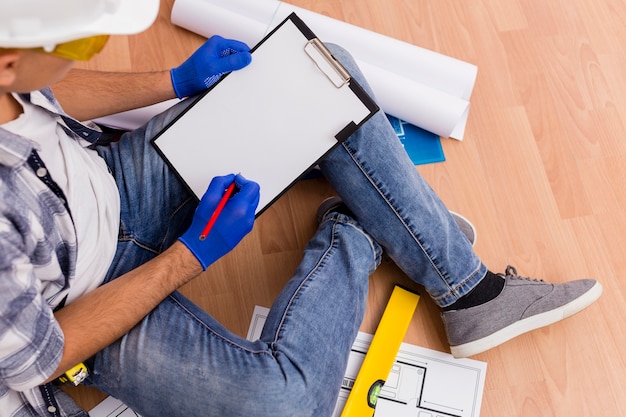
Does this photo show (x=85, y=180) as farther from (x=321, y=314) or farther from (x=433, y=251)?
(x=433, y=251)

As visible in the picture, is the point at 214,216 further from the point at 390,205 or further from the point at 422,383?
the point at 422,383

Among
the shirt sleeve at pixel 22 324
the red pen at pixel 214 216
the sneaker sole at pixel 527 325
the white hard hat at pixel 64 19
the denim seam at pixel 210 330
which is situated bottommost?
the sneaker sole at pixel 527 325

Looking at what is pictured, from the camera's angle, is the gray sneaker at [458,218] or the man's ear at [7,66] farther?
the gray sneaker at [458,218]

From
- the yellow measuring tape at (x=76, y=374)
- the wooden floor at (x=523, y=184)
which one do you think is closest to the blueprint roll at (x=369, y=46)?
the wooden floor at (x=523, y=184)

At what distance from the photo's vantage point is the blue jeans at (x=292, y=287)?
803mm

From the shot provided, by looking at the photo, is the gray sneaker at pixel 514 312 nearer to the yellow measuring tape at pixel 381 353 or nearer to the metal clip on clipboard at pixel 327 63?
the yellow measuring tape at pixel 381 353

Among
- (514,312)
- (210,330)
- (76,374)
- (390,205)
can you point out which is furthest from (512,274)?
(76,374)

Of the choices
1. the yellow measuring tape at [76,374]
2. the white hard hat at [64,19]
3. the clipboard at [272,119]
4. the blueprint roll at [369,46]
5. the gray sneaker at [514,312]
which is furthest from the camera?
the blueprint roll at [369,46]

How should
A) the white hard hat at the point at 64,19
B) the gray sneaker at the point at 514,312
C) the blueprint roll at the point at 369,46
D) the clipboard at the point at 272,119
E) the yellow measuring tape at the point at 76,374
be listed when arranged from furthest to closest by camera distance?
the blueprint roll at the point at 369,46
the gray sneaker at the point at 514,312
the clipboard at the point at 272,119
the yellow measuring tape at the point at 76,374
the white hard hat at the point at 64,19

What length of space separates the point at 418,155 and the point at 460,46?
0.88 feet

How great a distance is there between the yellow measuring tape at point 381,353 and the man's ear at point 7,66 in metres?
0.71

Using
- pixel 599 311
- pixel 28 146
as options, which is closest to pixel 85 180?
pixel 28 146

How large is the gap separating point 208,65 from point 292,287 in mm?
360

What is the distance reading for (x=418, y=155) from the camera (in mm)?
1166
